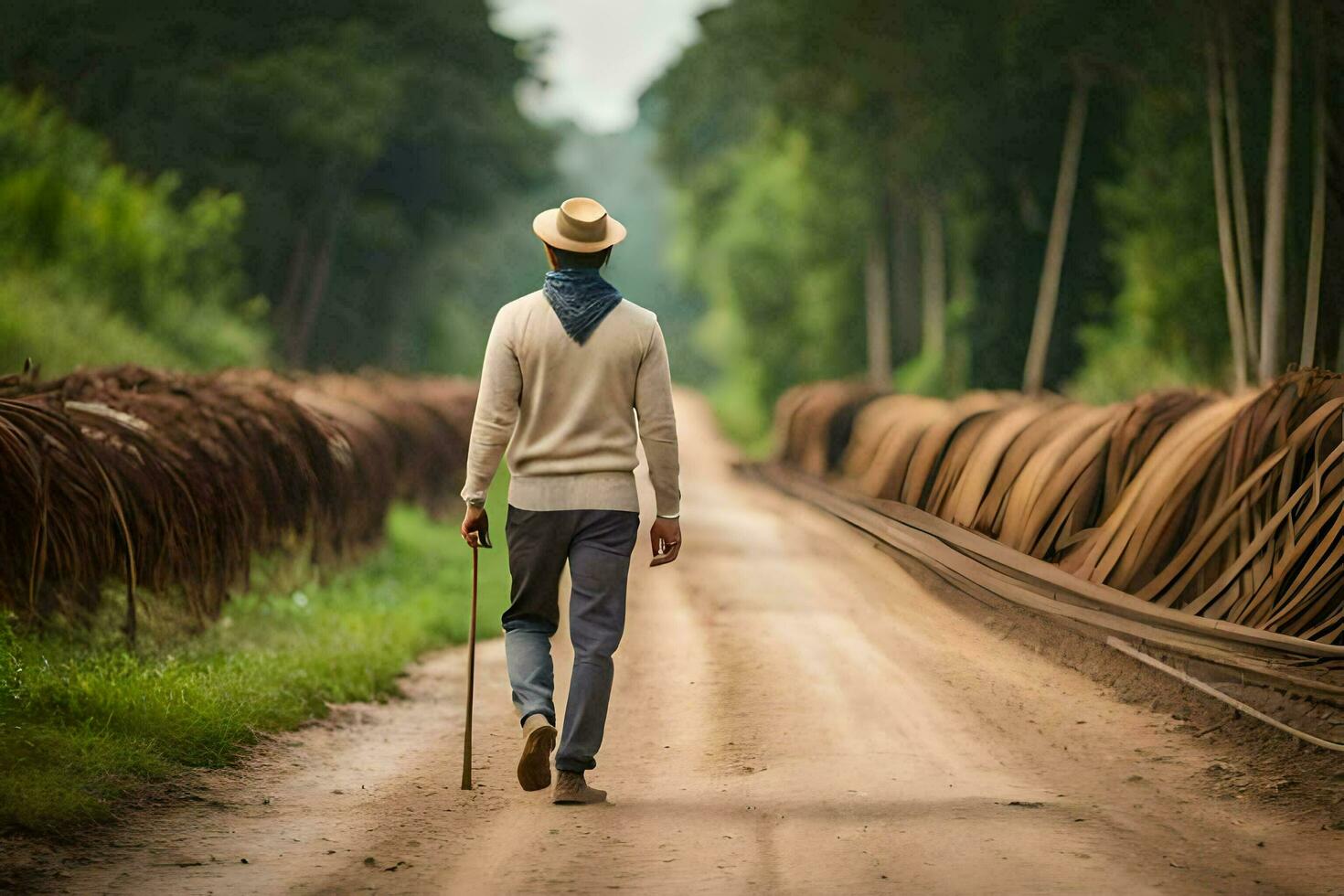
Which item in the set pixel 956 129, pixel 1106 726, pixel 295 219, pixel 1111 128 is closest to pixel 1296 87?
pixel 1106 726

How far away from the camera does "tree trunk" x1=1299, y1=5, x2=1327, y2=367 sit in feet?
20.5

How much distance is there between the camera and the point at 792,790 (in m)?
4.64

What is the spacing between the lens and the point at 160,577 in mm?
6973

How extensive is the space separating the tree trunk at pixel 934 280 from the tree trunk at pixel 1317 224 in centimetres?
2163

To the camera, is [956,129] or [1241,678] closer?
[1241,678]

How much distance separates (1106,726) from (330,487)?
233 inches

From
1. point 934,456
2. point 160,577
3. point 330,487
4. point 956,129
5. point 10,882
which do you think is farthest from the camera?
point 956,129

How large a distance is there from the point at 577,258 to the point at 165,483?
9.69 ft

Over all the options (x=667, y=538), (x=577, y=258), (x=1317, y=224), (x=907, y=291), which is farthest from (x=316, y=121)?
(x=667, y=538)

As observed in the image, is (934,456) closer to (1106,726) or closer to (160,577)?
(1106,726)

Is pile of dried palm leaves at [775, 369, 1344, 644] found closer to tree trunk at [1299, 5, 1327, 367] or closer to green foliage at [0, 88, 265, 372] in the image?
tree trunk at [1299, 5, 1327, 367]

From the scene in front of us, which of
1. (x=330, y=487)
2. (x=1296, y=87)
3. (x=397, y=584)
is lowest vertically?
(x=397, y=584)

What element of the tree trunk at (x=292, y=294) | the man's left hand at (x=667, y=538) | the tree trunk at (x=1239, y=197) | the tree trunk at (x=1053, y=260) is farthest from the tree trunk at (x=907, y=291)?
the man's left hand at (x=667, y=538)

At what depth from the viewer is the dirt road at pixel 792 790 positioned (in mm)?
4027
